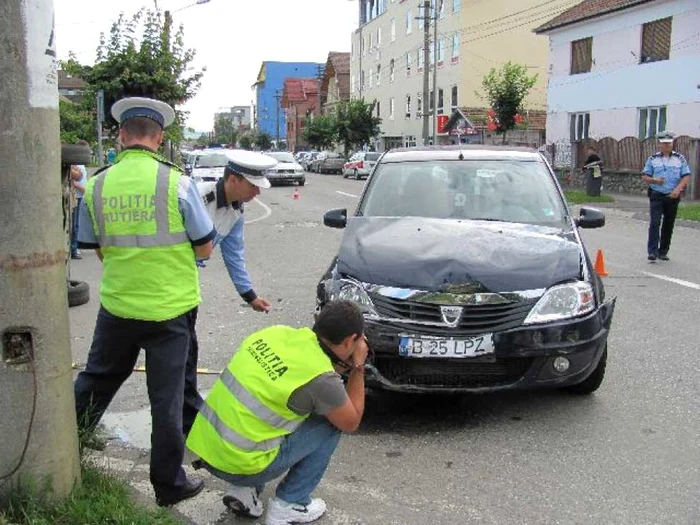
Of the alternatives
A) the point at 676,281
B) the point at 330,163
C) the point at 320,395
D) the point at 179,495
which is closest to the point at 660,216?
the point at 676,281

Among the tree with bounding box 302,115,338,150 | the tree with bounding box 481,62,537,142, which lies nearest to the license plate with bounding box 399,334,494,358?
the tree with bounding box 481,62,537,142

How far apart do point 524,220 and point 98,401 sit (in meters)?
3.30

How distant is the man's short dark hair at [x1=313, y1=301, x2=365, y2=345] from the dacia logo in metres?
1.20

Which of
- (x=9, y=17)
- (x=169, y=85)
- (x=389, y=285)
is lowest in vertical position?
(x=389, y=285)

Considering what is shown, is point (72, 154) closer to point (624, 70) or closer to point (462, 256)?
point (462, 256)

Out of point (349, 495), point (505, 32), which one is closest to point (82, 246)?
point (349, 495)

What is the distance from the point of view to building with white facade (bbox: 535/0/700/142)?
25.3 meters

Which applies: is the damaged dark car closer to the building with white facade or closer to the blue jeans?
the blue jeans

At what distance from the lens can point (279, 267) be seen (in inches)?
422

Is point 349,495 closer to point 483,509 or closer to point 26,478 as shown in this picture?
point 483,509

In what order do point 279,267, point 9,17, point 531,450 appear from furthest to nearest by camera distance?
point 279,267, point 531,450, point 9,17

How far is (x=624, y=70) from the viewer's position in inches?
1122

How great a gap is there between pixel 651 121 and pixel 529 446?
25747 mm

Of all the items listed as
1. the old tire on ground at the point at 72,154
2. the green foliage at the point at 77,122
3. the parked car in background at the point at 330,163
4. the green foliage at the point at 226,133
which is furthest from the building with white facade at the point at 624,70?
the green foliage at the point at 226,133
